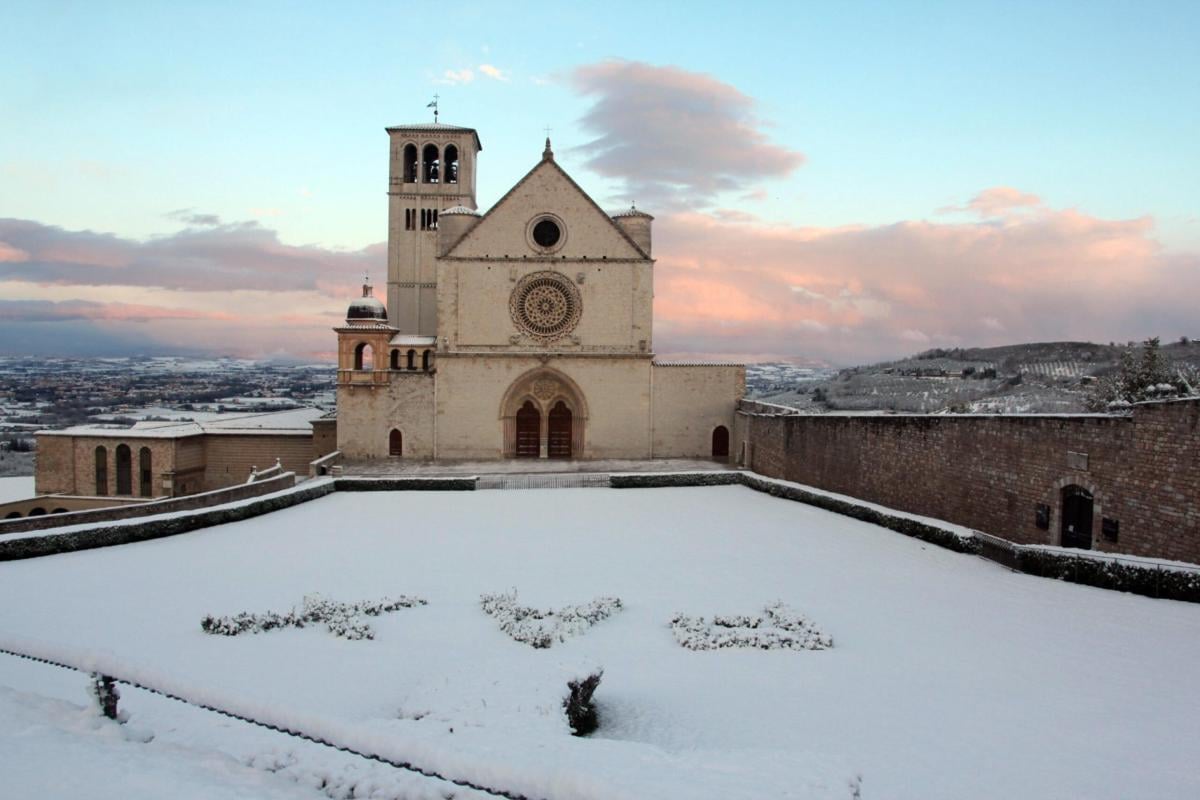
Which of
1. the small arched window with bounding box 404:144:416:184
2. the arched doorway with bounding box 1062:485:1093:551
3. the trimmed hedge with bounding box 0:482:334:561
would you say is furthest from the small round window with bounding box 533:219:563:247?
the arched doorway with bounding box 1062:485:1093:551

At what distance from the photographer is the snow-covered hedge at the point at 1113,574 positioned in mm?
10840

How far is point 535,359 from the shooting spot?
30250 mm

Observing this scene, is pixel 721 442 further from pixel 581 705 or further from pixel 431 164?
pixel 581 705

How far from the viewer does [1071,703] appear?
762cm

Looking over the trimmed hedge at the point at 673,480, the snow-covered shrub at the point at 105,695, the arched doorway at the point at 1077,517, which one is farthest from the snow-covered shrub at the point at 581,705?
the trimmed hedge at the point at 673,480

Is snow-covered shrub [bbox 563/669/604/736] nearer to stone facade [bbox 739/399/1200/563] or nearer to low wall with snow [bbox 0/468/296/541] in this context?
stone facade [bbox 739/399/1200/563]

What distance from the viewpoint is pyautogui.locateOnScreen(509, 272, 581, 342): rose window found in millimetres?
30297

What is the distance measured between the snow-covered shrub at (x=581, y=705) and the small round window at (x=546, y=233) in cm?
2458

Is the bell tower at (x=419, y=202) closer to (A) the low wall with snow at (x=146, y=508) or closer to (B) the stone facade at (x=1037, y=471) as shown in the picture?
(A) the low wall with snow at (x=146, y=508)

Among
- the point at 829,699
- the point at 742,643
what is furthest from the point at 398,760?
the point at 742,643

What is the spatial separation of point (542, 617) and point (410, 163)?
31.4 metres

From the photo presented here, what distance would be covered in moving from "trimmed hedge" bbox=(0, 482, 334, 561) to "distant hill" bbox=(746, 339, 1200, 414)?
3463 cm

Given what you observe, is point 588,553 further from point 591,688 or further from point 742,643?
point 591,688

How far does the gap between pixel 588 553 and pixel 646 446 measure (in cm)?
1582
